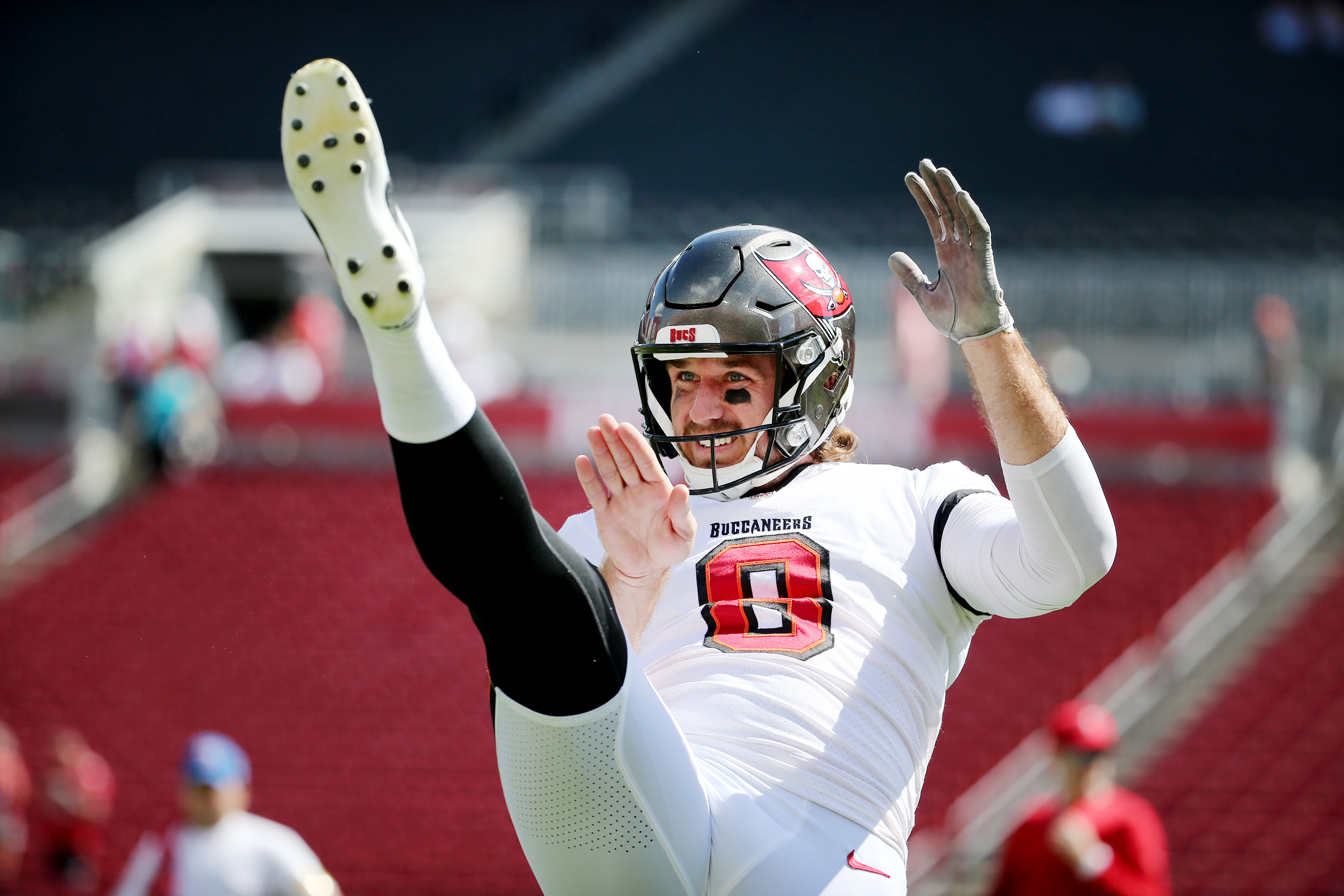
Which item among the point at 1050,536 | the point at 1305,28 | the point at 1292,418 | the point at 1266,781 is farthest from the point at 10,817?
the point at 1305,28

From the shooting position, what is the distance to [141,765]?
1046cm

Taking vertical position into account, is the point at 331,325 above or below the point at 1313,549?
above

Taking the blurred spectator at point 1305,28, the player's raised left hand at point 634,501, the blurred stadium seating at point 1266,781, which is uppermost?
the blurred spectator at point 1305,28

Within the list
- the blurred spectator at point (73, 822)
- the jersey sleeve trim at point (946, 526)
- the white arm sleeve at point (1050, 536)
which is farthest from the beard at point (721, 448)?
the blurred spectator at point (73, 822)

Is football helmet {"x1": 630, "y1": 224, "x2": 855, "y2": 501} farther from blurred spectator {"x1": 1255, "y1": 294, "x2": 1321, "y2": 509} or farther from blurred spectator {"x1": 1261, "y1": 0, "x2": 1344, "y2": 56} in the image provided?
blurred spectator {"x1": 1261, "y1": 0, "x2": 1344, "y2": 56}

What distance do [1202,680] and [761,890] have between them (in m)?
8.51

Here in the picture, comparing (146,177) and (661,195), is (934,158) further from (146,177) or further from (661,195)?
(146,177)

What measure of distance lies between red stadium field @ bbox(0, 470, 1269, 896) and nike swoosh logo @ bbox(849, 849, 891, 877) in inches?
268

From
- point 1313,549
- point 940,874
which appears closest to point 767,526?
point 940,874

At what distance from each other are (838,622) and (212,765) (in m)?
3.40

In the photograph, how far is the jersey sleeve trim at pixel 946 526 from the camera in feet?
9.50

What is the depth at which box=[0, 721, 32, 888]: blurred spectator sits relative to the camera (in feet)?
31.5

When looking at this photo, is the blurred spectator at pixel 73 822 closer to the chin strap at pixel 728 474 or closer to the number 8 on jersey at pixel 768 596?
the chin strap at pixel 728 474

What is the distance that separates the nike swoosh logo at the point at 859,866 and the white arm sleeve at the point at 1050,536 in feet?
1.79
